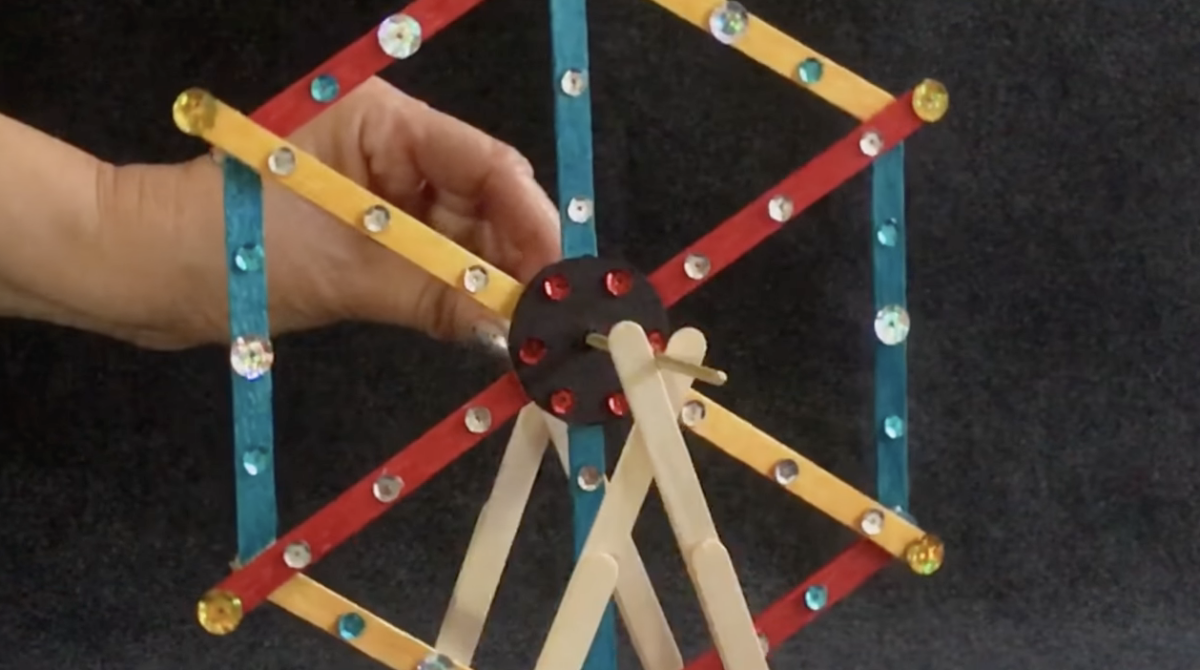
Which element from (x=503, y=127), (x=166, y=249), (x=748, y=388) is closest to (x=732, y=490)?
(x=748, y=388)

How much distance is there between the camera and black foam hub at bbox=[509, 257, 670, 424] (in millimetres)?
409

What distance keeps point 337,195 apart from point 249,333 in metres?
0.05

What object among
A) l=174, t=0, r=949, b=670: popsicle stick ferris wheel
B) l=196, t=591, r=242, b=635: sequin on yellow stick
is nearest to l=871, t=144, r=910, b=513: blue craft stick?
l=174, t=0, r=949, b=670: popsicle stick ferris wheel

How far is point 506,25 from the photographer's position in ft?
2.28

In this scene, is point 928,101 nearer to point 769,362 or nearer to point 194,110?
point 194,110

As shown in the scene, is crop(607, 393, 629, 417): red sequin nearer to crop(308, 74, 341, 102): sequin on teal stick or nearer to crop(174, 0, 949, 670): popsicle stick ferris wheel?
crop(174, 0, 949, 670): popsicle stick ferris wheel

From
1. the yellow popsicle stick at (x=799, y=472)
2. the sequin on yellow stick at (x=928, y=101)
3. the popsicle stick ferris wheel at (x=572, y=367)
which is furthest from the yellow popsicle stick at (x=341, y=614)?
the sequin on yellow stick at (x=928, y=101)

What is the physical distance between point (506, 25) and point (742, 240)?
1.02 ft

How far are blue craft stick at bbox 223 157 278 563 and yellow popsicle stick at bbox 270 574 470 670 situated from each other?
2 centimetres

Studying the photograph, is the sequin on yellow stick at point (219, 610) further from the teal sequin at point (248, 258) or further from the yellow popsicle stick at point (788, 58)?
the yellow popsicle stick at point (788, 58)

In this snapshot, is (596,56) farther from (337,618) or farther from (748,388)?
(337,618)

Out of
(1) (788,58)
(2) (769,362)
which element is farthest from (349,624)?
(2) (769,362)

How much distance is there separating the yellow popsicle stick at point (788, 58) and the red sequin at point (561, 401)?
113 mm

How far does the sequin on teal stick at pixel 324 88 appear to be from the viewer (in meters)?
0.39
